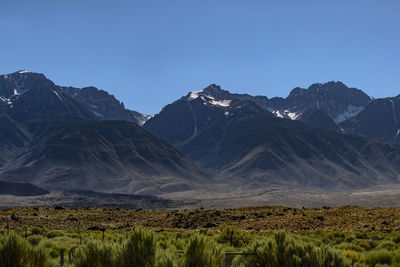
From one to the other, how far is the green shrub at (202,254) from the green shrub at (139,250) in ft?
2.49

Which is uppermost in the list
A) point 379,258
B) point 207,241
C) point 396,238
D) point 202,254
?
point 207,241

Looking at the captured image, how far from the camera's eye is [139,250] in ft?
33.3

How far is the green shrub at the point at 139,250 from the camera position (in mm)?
10000

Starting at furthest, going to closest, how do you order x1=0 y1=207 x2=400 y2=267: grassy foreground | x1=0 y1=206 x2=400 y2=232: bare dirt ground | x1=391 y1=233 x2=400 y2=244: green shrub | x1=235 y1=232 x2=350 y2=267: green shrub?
x1=0 y1=206 x2=400 y2=232: bare dirt ground < x1=391 y1=233 x2=400 y2=244: green shrub < x1=235 y1=232 x2=350 y2=267: green shrub < x1=0 y1=207 x2=400 y2=267: grassy foreground

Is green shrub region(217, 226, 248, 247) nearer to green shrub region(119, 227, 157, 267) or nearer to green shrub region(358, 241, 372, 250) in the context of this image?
green shrub region(358, 241, 372, 250)

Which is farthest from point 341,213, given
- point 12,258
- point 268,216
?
point 12,258

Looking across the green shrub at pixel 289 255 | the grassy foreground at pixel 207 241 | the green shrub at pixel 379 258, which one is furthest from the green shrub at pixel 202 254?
the green shrub at pixel 379 258

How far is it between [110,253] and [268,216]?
122 feet

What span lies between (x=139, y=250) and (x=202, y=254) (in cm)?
136

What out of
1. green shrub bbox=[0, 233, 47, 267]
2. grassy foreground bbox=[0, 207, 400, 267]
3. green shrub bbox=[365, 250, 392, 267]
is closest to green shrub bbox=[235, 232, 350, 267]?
grassy foreground bbox=[0, 207, 400, 267]

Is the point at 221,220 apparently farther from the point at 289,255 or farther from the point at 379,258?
the point at 289,255

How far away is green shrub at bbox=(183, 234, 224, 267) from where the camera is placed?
9.89 metres

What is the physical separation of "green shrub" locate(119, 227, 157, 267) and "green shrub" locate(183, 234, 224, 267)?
0.76m

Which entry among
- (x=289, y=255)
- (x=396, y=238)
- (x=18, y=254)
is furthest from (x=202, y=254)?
(x=396, y=238)
